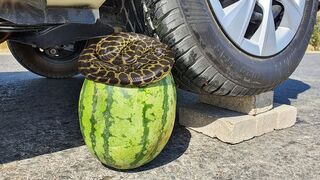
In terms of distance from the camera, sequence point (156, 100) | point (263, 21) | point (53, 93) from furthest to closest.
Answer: point (53, 93) → point (263, 21) → point (156, 100)

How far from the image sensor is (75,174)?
1586 millimetres

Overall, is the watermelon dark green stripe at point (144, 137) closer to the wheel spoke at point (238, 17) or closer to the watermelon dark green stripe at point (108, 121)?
the watermelon dark green stripe at point (108, 121)

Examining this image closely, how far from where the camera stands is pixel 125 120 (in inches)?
58.9

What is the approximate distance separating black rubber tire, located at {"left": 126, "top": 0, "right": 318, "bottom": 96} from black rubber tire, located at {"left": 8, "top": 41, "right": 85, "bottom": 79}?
79.0 inches

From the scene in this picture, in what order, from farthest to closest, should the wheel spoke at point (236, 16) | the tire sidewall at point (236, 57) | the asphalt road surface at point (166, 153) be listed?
the wheel spoke at point (236, 16)
the tire sidewall at point (236, 57)
the asphalt road surface at point (166, 153)

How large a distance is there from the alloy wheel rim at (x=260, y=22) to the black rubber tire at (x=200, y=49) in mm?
47

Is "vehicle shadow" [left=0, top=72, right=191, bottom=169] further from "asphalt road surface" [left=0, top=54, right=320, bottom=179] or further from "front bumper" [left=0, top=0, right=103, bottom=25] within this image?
"front bumper" [left=0, top=0, right=103, bottom=25]

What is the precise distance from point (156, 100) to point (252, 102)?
2.76 feet

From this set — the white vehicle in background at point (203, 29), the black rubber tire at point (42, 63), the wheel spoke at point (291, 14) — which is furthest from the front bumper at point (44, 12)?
the black rubber tire at point (42, 63)

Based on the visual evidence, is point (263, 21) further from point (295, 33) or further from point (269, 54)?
point (295, 33)

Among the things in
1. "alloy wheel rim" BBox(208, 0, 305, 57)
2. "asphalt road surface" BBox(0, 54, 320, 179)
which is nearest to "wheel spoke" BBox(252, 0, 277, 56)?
"alloy wheel rim" BBox(208, 0, 305, 57)

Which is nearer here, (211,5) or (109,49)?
(109,49)

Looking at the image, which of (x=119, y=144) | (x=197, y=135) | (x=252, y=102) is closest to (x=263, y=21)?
(x=252, y=102)

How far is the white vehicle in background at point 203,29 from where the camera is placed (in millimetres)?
1637
